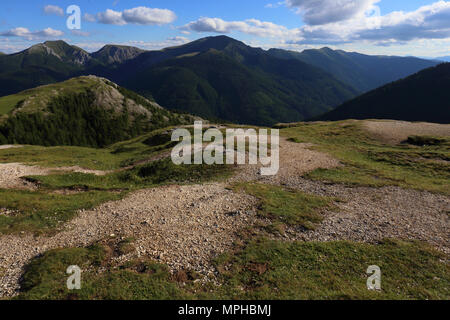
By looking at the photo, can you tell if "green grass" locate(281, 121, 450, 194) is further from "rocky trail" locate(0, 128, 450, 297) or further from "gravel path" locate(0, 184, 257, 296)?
"gravel path" locate(0, 184, 257, 296)

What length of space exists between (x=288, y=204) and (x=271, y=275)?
10444 mm

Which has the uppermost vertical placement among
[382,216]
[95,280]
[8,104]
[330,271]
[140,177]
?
[8,104]

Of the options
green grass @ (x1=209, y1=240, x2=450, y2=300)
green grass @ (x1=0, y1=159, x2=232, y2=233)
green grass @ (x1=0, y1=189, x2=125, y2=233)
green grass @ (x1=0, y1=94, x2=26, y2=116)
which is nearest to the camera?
green grass @ (x1=209, y1=240, x2=450, y2=300)

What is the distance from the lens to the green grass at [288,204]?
2138 cm

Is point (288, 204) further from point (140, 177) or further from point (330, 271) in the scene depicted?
point (140, 177)

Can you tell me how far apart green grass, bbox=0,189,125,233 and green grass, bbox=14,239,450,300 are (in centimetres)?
554

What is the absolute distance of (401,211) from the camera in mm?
23672

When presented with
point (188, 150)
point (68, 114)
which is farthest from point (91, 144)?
point (188, 150)

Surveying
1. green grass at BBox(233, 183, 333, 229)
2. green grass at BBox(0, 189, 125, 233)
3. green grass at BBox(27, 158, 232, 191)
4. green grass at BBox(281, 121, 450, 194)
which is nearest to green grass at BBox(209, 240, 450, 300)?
green grass at BBox(233, 183, 333, 229)

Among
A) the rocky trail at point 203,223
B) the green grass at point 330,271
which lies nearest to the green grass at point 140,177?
the rocky trail at point 203,223

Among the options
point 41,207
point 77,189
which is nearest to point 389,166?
point 77,189

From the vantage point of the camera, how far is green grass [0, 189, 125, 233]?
66.4 feet

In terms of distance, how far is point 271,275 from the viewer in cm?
1483

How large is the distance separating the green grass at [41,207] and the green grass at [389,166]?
27.3 meters
